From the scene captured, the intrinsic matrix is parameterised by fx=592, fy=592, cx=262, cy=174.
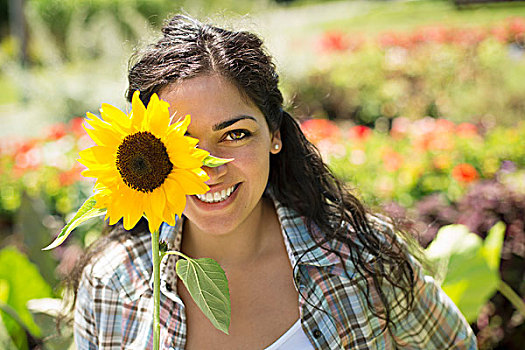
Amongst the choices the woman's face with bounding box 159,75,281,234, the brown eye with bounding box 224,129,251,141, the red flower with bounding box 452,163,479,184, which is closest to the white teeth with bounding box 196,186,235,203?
the woman's face with bounding box 159,75,281,234

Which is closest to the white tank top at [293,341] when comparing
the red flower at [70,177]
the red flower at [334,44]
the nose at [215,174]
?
the nose at [215,174]

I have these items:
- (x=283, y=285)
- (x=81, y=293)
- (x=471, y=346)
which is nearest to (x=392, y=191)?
(x=471, y=346)

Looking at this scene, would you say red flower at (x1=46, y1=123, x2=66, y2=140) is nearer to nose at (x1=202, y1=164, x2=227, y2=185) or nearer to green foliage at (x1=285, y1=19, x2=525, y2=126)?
green foliage at (x1=285, y1=19, x2=525, y2=126)

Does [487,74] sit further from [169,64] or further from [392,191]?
[169,64]

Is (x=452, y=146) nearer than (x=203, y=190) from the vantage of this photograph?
No

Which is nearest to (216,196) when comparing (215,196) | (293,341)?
(215,196)

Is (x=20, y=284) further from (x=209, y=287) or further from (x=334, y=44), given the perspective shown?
(x=334, y=44)

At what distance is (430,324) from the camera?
1580 millimetres

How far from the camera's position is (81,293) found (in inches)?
62.0

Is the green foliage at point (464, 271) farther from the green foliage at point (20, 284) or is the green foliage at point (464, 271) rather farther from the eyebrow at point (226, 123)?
the green foliage at point (20, 284)

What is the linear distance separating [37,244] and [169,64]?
4.02ft

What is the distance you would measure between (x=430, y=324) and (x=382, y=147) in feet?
7.75

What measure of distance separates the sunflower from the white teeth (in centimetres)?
39

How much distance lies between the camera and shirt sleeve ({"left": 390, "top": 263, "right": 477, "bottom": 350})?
1.55 metres
